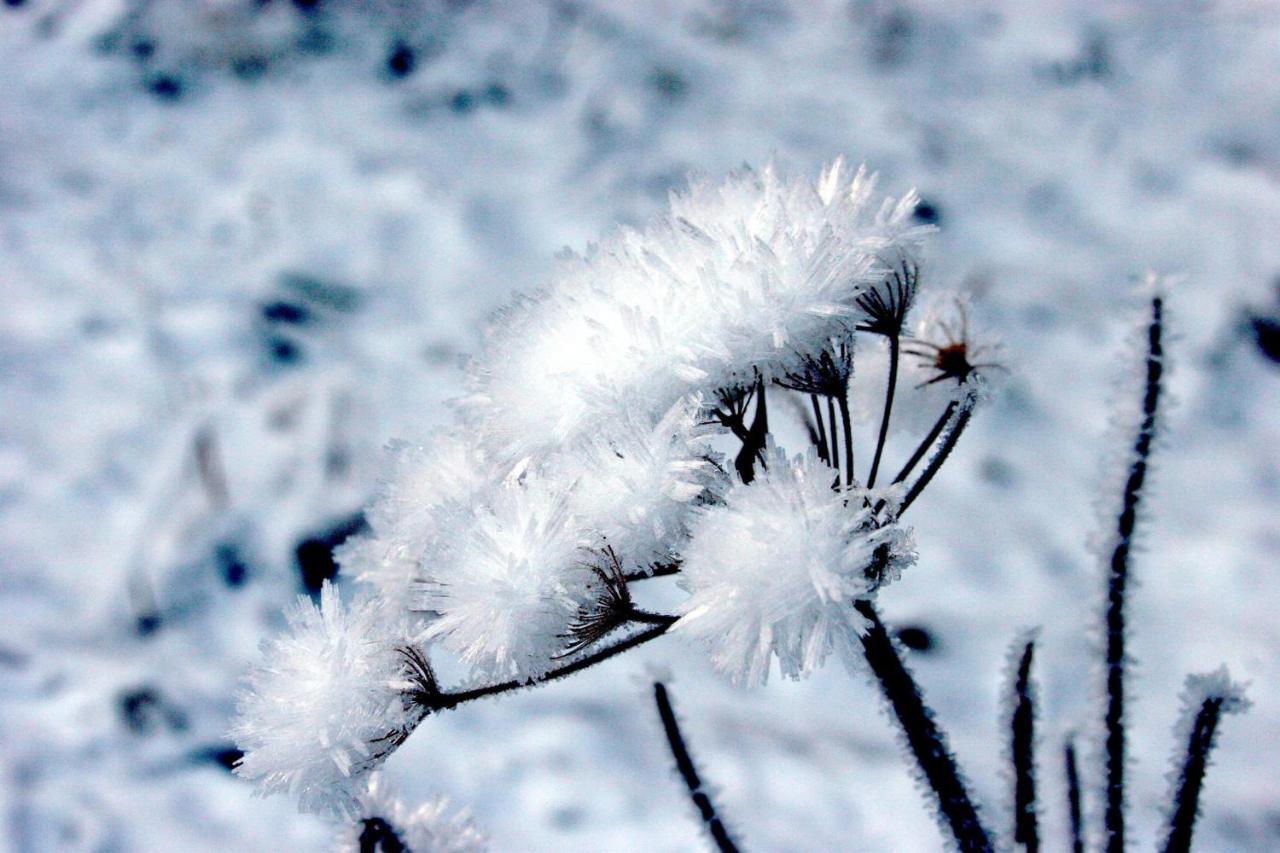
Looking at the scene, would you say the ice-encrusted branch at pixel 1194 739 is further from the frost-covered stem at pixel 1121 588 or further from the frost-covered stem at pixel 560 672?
the frost-covered stem at pixel 560 672

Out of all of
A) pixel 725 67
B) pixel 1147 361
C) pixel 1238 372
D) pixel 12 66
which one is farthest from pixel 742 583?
pixel 12 66

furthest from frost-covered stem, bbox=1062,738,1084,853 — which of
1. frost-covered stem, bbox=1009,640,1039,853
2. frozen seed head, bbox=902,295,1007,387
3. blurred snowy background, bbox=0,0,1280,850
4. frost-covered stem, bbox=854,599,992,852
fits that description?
blurred snowy background, bbox=0,0,1280,850

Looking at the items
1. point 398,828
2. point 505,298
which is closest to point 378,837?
point 398,828

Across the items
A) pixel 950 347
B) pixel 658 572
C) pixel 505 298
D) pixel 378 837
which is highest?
pixel 505 298

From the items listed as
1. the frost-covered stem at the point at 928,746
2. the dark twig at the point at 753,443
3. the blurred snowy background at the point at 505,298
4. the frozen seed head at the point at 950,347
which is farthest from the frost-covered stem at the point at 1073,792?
the blurred snowy background at the point at 505,298

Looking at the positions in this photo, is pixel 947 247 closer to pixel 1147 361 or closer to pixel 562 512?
pixel 1147 361

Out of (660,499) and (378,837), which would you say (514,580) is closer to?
(660,499)

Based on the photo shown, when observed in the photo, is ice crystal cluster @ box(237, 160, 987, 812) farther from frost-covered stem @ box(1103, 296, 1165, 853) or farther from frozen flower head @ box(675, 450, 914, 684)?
frost-covered stem @ box(1103, 296, 1165, 853)
